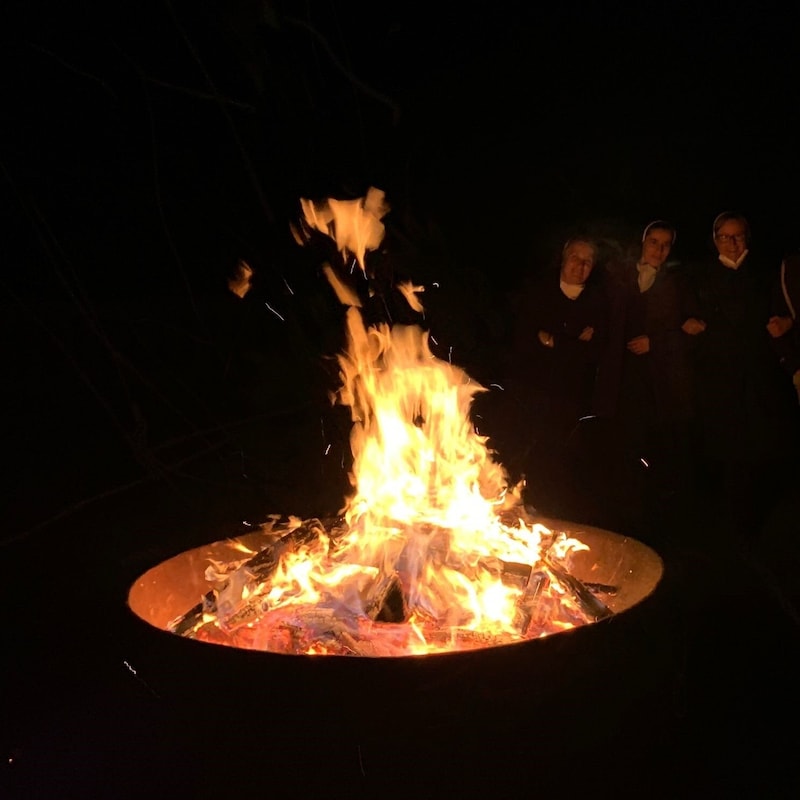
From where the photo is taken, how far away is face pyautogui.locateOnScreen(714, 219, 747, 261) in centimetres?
478

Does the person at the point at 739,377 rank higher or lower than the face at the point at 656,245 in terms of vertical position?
lower

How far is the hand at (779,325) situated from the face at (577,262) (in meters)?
0.97

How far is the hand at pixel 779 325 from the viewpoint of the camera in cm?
486

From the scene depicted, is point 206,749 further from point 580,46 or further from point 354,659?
point 580,46

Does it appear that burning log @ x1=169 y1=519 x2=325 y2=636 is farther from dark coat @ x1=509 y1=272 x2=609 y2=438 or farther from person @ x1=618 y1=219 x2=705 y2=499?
person @ x1=618 y1=219 x2=705 y2=499

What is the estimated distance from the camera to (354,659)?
8.04 feet

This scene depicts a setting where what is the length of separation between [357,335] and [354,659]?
143 cm

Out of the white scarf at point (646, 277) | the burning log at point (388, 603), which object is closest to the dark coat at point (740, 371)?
the white scarf at point (646, 277)

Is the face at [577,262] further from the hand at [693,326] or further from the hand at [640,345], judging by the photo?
the hand at [693,326]

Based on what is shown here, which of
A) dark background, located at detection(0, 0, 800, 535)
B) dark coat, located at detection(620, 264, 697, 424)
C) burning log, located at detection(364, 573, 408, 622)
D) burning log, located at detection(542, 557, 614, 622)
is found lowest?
burning log, located at detection(542, 557, 614, 622)

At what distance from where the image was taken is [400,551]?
3.20 meters

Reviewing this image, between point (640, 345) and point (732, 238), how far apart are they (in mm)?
741

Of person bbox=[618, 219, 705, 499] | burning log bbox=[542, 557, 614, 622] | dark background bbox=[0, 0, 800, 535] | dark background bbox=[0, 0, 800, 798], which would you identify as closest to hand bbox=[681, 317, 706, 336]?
person bbox=[618, 219, 705, 499]

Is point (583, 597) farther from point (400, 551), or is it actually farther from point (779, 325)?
point (779, 325)
